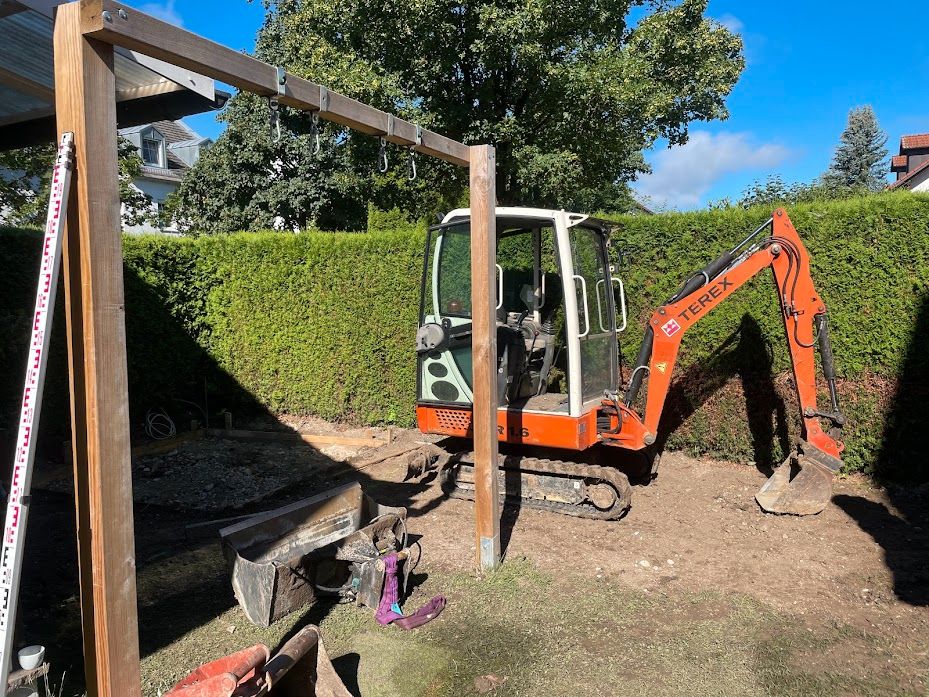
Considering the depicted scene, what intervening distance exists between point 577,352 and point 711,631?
7.61 feet

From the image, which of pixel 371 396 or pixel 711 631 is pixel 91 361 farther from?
pixel 371 396

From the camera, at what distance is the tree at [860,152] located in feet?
148

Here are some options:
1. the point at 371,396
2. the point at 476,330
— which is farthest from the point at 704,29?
the point at 476,330

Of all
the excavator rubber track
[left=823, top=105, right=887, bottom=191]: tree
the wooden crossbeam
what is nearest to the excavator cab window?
the excavator rubber track

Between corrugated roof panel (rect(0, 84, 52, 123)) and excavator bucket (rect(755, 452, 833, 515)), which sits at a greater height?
corrugated roof panel (rect(0, 84, 52, 123))

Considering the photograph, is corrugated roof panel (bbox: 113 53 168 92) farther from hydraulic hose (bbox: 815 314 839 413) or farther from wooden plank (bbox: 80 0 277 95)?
hydraulic hose (bbox: 815 314 839 413)

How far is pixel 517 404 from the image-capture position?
5977 millimetres

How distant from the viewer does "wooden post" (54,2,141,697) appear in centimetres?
220

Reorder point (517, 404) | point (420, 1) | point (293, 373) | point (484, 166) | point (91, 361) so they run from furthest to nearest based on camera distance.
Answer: point (420, 1)
point (293, 373)
point (517, 404)
point (484, 166)
point (91, 361)

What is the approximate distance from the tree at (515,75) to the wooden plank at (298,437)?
521cm

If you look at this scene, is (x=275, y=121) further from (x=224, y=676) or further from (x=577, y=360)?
(x=577, y=360)

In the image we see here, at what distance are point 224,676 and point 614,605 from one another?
2.61 m

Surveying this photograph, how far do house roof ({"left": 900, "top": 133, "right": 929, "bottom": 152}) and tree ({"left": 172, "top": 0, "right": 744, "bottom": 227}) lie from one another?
2467 centimetres

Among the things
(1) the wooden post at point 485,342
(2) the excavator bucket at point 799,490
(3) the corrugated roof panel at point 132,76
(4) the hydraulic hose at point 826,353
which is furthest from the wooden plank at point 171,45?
(2) the excavator bucket at point 799,490
